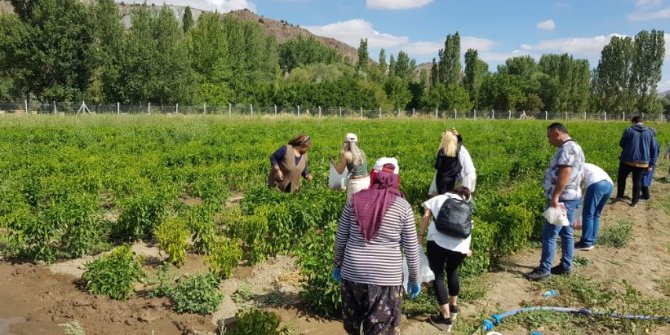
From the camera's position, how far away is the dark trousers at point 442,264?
191 inches

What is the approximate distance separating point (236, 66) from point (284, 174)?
53.9 m

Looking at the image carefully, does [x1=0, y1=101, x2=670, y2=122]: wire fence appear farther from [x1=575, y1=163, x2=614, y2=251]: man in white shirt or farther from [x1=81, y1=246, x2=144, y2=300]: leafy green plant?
[x1=575, y1=163, x2=614, y2=251]: man in white shirt

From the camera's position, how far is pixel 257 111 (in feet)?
158

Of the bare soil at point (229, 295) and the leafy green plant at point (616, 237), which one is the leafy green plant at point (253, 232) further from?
the leafy green plant at point (616, 237)

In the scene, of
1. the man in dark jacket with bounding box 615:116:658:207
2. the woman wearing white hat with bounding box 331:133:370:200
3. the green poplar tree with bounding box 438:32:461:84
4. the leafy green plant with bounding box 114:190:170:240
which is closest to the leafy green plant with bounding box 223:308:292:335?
the woman wearing white hat with bounding box 331:133:370:200

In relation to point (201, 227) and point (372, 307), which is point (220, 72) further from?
point (372, 307)

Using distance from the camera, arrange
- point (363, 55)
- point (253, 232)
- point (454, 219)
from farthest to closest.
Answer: point (363, 55) < point (253, 232) < point (454, 219)

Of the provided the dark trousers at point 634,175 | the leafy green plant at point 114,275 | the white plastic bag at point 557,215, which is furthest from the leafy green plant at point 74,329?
the dark trousers at point 634,175

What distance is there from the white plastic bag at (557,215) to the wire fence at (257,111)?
33594 millimetres

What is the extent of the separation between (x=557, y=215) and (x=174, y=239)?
5145mm

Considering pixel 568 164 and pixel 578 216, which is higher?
pixel 568 164

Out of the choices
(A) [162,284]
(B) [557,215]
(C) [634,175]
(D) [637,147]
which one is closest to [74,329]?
(A) [162,284]

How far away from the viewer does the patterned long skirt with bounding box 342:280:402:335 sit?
3.76 meters

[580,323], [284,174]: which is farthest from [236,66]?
[580,323]
